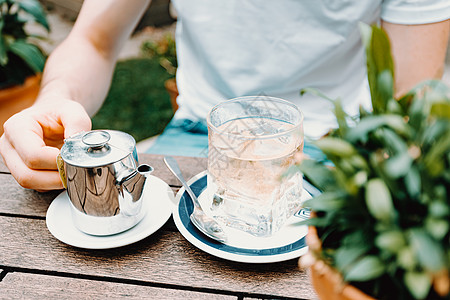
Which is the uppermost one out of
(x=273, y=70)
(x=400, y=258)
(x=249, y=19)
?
(x=400, y=258)

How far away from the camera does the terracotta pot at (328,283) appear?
0.40 meters

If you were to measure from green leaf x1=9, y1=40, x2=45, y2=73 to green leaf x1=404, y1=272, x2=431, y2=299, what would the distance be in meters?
1.90

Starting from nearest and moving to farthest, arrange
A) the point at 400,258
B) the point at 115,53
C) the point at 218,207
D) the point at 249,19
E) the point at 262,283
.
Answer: the point at 400,258 → the point at 262,283 → the point at 218,207 → the point at 249,19 → the point at 115,53

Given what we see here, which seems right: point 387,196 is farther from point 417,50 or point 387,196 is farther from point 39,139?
point 417,50

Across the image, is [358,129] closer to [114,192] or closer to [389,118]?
[389,118]

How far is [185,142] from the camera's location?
1180 mm

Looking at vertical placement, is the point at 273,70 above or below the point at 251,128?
below

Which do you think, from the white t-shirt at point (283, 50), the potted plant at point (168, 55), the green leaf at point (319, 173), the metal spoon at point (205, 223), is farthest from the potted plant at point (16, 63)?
the green leaf at point (319, 173)

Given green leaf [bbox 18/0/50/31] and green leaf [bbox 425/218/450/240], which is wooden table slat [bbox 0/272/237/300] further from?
green leaf [bbox 18/0/50/31]

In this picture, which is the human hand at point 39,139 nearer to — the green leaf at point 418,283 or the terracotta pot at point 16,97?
the green leaf at point 418,283

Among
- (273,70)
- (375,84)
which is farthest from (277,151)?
(273,70)

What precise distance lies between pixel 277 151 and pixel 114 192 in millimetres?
258

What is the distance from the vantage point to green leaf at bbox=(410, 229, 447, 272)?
33 centimetres

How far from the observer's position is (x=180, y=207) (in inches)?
28.8
